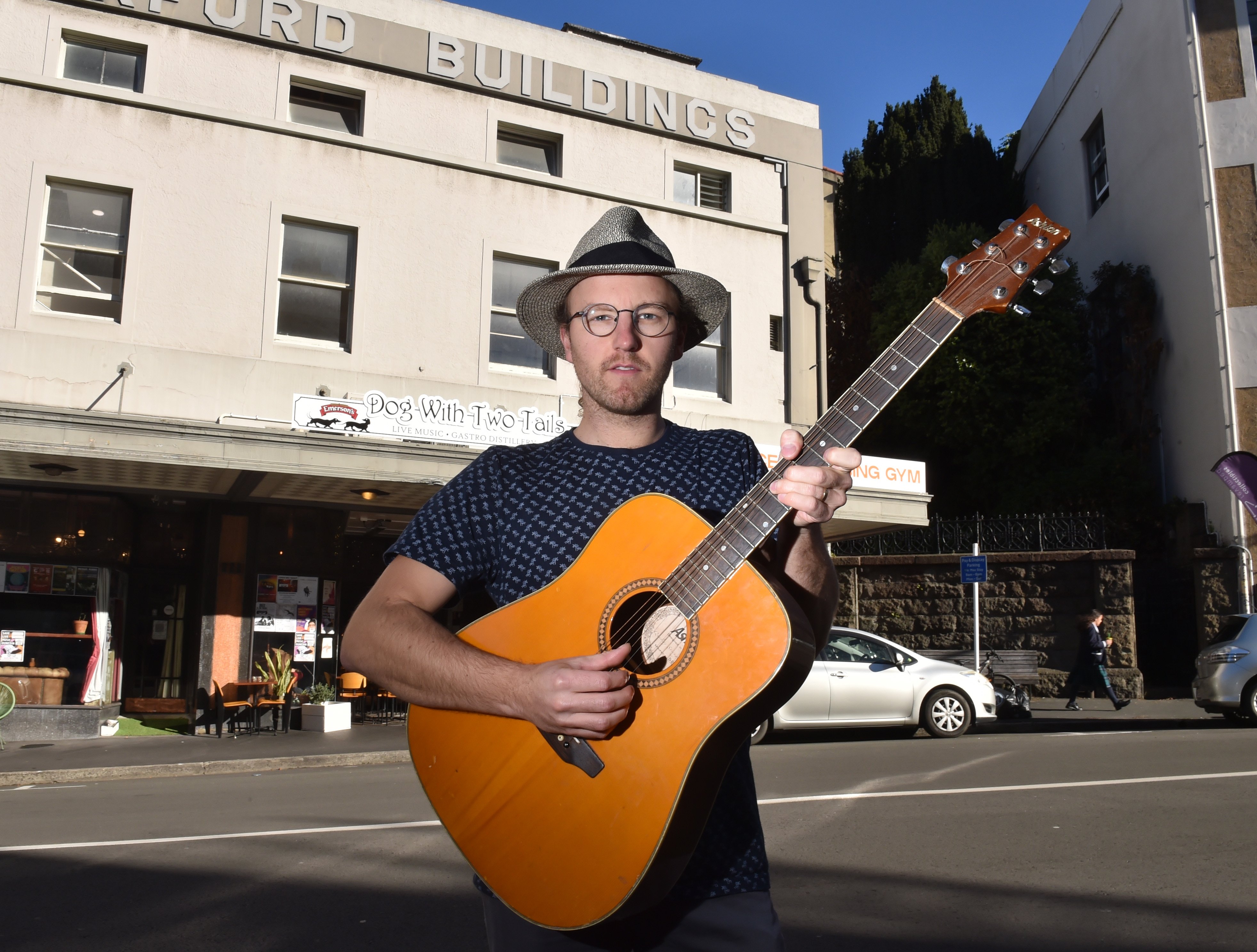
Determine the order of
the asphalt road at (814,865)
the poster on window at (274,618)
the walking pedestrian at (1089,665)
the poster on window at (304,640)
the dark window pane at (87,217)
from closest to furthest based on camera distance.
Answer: the asphalt road at (814,865), the dark window pane at (87,217), the poster on window at (274,618), the poster on window at (304,640), the walking pedestrian at (1089,665)

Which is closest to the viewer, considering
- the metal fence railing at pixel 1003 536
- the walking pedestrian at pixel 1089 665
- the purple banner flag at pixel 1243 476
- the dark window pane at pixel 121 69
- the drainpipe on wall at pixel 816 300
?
the dark window pane at pixel 121 69

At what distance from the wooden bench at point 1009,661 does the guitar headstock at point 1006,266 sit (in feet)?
49.4

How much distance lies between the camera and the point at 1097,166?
85.0ft

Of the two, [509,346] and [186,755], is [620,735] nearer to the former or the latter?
[186,755]

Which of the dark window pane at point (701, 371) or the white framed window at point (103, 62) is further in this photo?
the dark window pane at point (701, 371)

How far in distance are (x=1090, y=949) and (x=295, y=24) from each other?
14.9 meters

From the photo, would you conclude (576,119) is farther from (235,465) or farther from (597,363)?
(597,363)

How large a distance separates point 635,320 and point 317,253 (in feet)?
43.4

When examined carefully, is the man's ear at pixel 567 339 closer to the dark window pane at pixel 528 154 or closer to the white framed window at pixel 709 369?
the white framed window at pixel 709 369

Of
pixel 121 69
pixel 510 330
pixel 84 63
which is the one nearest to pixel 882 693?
pixel 510 330

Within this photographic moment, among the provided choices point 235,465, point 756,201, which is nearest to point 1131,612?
point 756,201

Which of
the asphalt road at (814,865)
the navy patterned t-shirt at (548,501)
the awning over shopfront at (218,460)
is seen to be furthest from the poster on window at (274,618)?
the navy patterned t-shirt at (548,501)

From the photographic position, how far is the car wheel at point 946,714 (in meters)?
12.8

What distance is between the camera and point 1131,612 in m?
18.0
